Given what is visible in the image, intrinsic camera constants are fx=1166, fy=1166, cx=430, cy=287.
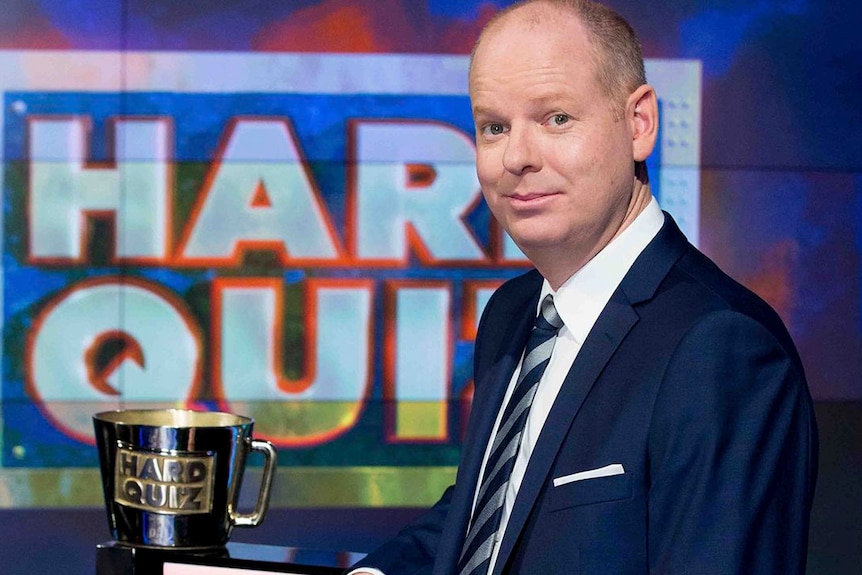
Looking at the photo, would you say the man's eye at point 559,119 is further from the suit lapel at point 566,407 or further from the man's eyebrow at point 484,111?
the suit lapel at point 566,407

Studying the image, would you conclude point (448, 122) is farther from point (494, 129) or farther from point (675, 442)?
point (675, 442)

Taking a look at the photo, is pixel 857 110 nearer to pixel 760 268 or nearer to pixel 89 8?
pixel 760 268

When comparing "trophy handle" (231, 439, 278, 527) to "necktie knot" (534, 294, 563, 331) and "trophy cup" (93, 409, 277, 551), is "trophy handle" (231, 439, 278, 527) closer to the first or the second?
"trophy cup" (93, 409, 277, 551)

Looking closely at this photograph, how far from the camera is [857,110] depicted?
4.48 meters

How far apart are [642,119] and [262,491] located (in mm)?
741

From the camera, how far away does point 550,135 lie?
1327 millimetres

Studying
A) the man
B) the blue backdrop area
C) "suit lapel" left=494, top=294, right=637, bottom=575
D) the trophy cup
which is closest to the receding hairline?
the man

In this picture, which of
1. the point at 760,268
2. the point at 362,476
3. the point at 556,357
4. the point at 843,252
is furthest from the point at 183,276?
the point at 556,357

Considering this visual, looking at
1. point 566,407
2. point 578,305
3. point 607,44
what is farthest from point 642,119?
point 566,407

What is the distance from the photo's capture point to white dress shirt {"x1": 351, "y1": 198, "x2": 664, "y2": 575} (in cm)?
138

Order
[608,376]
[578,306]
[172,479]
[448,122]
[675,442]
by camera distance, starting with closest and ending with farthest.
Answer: [675,442]
[608,376]
[578,306]
[172,479]
[448,122]

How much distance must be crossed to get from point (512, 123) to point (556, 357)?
30 cm

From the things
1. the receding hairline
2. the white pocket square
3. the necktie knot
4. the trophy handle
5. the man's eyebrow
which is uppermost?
the receding hairline

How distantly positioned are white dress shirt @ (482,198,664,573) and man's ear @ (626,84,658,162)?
68mm
